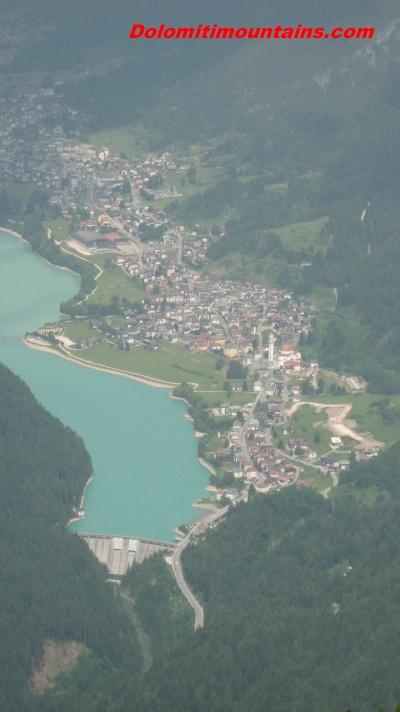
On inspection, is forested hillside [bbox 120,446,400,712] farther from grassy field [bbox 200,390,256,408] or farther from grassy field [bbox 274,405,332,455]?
grassy field [bbox 200,390,256,408]

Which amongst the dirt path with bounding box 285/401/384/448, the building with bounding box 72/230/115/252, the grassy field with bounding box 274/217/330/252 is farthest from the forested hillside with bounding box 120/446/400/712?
the building with bounding box 72/230/115/252

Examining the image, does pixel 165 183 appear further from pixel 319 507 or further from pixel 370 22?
pixel 319 507

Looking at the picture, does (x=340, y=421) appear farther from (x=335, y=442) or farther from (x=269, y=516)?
(x=269, y=516)

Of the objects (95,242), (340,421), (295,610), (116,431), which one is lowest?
(295,610)

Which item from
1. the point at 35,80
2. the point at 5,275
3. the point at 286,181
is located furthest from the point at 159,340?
the point at 35,80

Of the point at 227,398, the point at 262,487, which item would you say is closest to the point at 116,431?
the point at 227,398

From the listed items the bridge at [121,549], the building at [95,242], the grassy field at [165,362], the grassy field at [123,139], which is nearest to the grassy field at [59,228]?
the building at [95,242]
